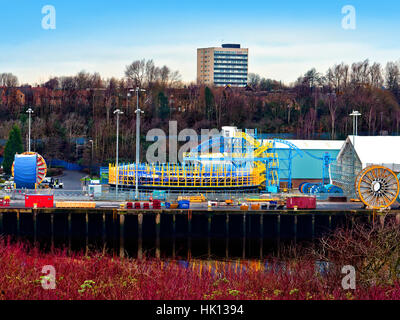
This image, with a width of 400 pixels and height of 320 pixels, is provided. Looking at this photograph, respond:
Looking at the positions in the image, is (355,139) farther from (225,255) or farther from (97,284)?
(97,284)

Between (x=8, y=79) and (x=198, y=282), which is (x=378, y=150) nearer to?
(x=198, y=282)

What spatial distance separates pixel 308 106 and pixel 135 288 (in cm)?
9923

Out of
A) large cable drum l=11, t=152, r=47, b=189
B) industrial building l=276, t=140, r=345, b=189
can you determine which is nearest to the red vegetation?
large cable drum l=11, t=152, r=47, b=189

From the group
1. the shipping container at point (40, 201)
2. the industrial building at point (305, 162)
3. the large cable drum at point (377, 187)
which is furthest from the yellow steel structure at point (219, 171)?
the large cable drum at point (377, 187)

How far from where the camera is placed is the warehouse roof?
62500 millimetres

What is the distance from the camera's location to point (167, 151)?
3925 inches

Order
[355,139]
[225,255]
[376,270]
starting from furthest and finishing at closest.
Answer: [355,139], [225,255], [376,270]

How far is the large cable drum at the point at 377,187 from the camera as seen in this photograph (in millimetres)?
56344

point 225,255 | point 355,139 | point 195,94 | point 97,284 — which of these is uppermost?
point 195,94

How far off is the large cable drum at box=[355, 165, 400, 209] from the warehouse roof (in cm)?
548

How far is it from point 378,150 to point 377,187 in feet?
30.4
